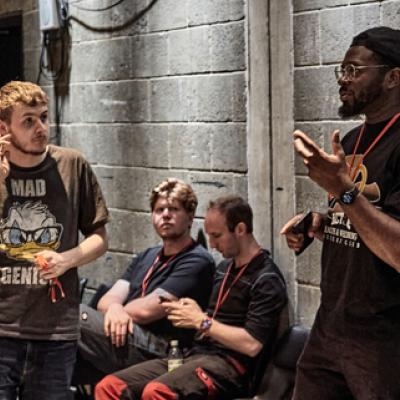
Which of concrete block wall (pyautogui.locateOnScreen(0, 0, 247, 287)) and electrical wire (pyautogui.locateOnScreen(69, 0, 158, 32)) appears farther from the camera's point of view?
electrical wire (pyautogui.locateOnScreen(69, 0, 158, 32))

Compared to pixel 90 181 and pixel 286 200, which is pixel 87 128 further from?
pixel 90 181

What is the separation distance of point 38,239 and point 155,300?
1.14 m

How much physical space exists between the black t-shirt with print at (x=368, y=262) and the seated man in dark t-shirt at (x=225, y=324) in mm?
1255

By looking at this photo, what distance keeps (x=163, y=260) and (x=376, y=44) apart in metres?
2.14

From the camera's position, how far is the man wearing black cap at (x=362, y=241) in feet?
8.21

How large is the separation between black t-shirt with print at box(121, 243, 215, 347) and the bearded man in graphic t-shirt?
1.05 metres

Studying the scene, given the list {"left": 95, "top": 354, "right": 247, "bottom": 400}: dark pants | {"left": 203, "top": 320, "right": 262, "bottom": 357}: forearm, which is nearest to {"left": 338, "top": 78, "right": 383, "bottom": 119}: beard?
A: {"left": 203, "top": 320, "right": 262, "bottom": 357}: forearm

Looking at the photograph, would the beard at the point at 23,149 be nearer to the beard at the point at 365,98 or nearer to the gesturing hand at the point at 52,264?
the gesturing hand at the point at 52,264

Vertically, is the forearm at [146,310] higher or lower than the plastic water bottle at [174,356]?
higher

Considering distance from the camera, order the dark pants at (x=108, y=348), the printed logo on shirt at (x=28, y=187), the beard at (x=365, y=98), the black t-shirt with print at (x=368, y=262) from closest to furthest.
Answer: the black t-shirt with print at (x=368, y=262), the beard at (x=365, y=98), the printed logo on shirt at (x=28, y=187), the dark pants at (x=108, y=348)

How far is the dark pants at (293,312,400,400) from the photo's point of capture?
8.66ft

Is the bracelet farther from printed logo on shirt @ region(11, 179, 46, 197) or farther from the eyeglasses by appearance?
the eyeglasses

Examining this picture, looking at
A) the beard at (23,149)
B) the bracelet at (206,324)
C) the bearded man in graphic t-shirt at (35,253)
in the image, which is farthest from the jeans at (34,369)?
the bracelet at (206,324)

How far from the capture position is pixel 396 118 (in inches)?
108
